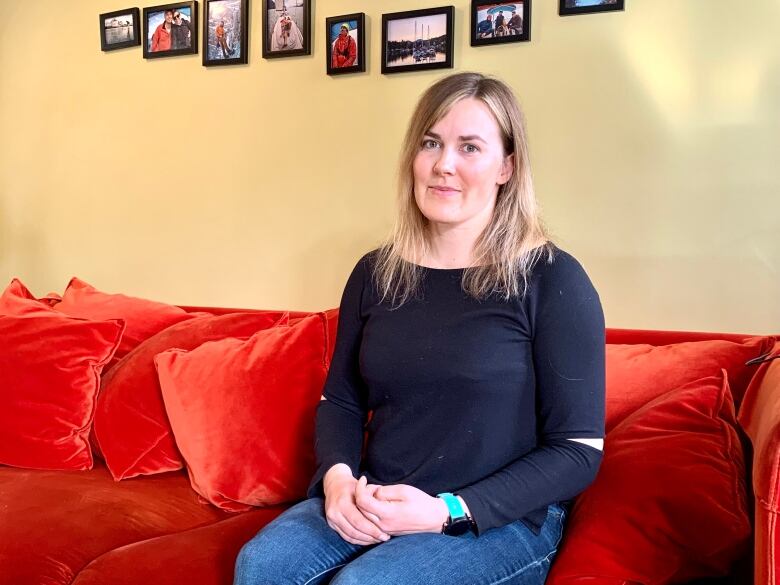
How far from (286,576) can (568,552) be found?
0.46 metres

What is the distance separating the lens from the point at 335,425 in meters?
1.46

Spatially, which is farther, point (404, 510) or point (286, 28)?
point (286, 28)

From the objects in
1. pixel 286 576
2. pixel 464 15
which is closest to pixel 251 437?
pixel 286 576

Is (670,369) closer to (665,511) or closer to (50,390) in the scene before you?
(665,511)

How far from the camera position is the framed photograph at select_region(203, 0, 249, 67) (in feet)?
7.98

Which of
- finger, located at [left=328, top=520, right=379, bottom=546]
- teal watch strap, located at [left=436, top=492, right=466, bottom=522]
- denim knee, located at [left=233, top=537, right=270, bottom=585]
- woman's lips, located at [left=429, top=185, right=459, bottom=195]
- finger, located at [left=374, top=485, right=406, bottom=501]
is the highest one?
woman's lips, located at [left=429, top=185, right=459, bottom=195]

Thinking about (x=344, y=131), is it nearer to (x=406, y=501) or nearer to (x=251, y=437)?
(x=251, y=437)

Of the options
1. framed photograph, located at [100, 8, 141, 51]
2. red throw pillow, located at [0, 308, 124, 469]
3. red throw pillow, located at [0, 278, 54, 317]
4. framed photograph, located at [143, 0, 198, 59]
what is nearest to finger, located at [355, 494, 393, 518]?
red throw pillow, located at [0, 308, 124, 469]

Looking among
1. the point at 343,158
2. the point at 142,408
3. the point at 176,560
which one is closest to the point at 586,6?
the point at 343,158

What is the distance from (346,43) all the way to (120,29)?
3.20 ft

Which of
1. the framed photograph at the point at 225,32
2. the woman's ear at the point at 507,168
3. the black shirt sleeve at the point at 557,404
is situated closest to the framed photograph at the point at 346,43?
the framed photograph at the point at 225,32

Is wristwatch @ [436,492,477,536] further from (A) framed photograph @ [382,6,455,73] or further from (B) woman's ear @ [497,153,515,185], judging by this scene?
(A) framed photograph @ [382,6,455,73]

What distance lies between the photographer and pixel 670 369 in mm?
1524

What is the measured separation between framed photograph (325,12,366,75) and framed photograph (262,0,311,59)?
0.27 feet
